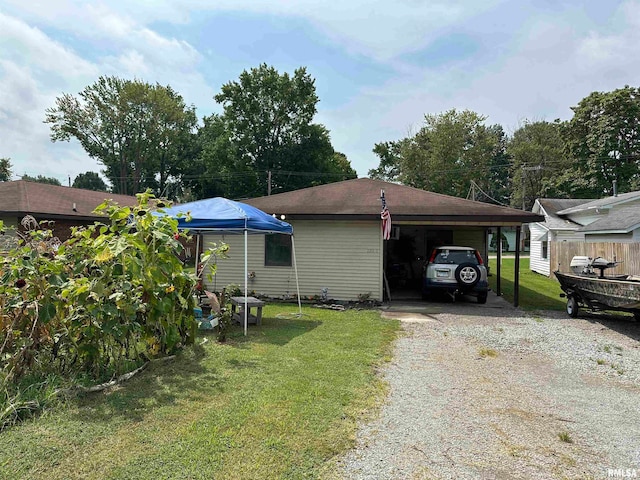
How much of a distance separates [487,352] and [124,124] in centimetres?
3997

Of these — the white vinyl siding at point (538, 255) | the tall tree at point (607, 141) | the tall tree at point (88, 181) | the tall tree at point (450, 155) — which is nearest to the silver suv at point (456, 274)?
the white vinyl siding at point (538, 255)

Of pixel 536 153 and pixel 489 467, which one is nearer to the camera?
pixel 489 467

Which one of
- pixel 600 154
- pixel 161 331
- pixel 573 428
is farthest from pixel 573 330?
pixel 600 154

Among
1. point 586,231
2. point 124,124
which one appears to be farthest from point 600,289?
point 124,124

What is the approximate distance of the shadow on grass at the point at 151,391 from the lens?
11.8ft

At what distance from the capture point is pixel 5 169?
45250mm

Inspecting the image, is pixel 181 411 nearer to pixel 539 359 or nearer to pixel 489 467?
pixel 489 467

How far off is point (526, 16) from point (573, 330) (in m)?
6.71

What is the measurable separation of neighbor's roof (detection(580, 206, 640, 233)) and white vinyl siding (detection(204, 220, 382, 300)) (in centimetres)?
1007

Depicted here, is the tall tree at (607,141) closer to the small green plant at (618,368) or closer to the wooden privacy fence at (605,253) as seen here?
the wooden privacy fence at (605,253)

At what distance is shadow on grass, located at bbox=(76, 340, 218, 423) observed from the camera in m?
3.59

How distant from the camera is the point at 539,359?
591 centimetres

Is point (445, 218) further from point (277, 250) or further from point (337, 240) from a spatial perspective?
point (277, 250)

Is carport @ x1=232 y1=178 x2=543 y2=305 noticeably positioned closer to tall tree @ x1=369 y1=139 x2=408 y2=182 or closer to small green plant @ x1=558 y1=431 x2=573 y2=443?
small green plant @ x1=558 y1=431 x2=573 y2=443
